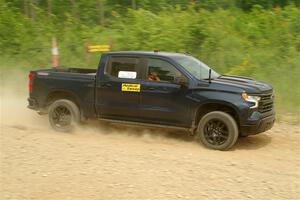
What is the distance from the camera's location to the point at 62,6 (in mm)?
23969

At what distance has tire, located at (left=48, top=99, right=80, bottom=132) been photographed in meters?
9.66

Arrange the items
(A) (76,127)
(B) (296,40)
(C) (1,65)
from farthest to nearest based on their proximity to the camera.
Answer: (C) (1,65), (B) (296,40), (A) (76,127)

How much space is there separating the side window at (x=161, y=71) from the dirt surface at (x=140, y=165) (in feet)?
4.10

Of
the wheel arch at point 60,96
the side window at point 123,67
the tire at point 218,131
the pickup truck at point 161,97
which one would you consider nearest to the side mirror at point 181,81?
the pickup truck at point 161,97

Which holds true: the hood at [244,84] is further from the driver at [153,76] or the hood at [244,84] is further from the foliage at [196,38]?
the foliage at [196,38]

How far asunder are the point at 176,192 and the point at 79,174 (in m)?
1.48

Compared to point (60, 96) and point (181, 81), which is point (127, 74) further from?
point (60, 96)

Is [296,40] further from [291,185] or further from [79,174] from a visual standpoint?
[79,174]

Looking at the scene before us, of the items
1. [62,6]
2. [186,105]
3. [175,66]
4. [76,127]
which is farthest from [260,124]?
[62,6]

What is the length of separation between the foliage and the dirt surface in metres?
3.99

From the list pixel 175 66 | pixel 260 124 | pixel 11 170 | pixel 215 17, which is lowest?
pixel 11 170

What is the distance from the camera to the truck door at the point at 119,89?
9016mm

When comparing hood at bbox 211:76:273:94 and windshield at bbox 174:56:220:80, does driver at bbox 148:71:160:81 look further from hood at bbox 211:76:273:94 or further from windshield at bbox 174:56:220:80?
hood at bbox 211:76:273:94

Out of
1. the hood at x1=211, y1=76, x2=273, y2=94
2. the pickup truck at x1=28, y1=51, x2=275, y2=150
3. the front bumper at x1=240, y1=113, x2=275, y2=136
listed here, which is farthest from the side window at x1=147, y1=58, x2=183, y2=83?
the front bumper at x1=240, y1=113, x2=275, y2=136
